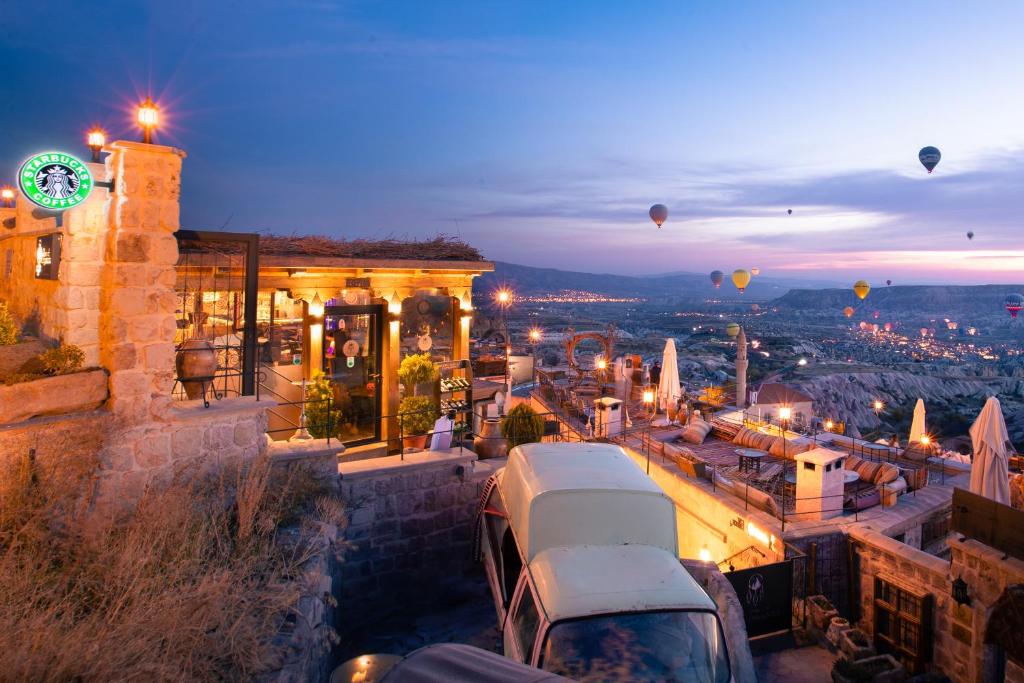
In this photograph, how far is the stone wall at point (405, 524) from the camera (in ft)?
26.8

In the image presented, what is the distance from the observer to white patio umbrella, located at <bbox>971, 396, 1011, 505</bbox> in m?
10.2

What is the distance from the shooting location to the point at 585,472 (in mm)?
6691

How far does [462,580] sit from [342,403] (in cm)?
463

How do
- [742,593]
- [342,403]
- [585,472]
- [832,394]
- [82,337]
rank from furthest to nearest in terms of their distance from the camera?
1. [832,394]
2. [342,403]
3. [742,593]
4. [585,472]
5. [82,337]

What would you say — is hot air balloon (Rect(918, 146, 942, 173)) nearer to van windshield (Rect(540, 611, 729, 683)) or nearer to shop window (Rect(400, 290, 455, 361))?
shop window (Rect(400, 290, 455, 361))

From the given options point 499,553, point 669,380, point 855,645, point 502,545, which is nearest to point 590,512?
point 502,545

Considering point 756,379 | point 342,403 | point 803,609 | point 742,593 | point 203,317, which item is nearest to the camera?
point 742,593

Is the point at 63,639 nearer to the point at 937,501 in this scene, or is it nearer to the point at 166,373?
the point at 166,373

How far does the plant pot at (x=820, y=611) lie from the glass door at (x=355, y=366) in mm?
8295

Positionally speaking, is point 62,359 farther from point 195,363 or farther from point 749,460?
point 749,460

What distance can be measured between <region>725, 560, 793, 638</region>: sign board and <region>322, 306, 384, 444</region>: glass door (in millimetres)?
7183

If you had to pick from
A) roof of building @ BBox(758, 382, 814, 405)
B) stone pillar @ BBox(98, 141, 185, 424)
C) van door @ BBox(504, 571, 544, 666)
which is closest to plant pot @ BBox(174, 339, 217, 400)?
stone pillar @ BBox(98, 141, 185, 424)

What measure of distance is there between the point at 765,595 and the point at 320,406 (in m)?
8.07

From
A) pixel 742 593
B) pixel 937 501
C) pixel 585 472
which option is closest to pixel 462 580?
pixel 585 472
